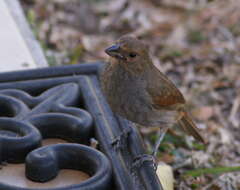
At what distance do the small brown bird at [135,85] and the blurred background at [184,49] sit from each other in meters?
0.57

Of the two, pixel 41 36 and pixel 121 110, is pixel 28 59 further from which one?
pixel 41 36

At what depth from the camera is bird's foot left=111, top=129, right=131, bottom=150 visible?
298 cm

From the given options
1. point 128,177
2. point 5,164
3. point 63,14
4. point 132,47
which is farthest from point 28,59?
point 63,14

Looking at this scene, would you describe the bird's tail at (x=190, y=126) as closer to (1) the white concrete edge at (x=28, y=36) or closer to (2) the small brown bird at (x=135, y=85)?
(2) the small brown bird at (x=135, y=85)

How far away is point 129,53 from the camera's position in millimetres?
3395

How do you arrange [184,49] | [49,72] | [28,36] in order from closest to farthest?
[49,72]
[28,36]
[184,49]

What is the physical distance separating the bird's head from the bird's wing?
0.44ft

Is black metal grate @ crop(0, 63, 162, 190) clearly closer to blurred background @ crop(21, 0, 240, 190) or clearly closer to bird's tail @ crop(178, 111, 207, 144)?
bird's tail @ crop(178, 111, 207, 144)

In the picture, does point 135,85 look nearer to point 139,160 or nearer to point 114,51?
point 114,51

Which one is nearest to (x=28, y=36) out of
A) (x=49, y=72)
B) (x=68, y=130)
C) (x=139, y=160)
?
(x=49, y=72)

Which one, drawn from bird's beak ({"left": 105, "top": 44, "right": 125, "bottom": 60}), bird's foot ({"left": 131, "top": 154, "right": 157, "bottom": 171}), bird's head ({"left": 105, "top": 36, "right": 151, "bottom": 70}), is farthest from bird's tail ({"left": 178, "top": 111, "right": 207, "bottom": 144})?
bird's foot ({"left": 131, "top": 154, "right": 157, "bottom": 171})

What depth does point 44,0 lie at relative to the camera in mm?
6438

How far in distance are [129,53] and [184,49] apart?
2752 mm

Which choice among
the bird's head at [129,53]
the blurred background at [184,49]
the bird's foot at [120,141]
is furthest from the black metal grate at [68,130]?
the blurred background at [184,49]
